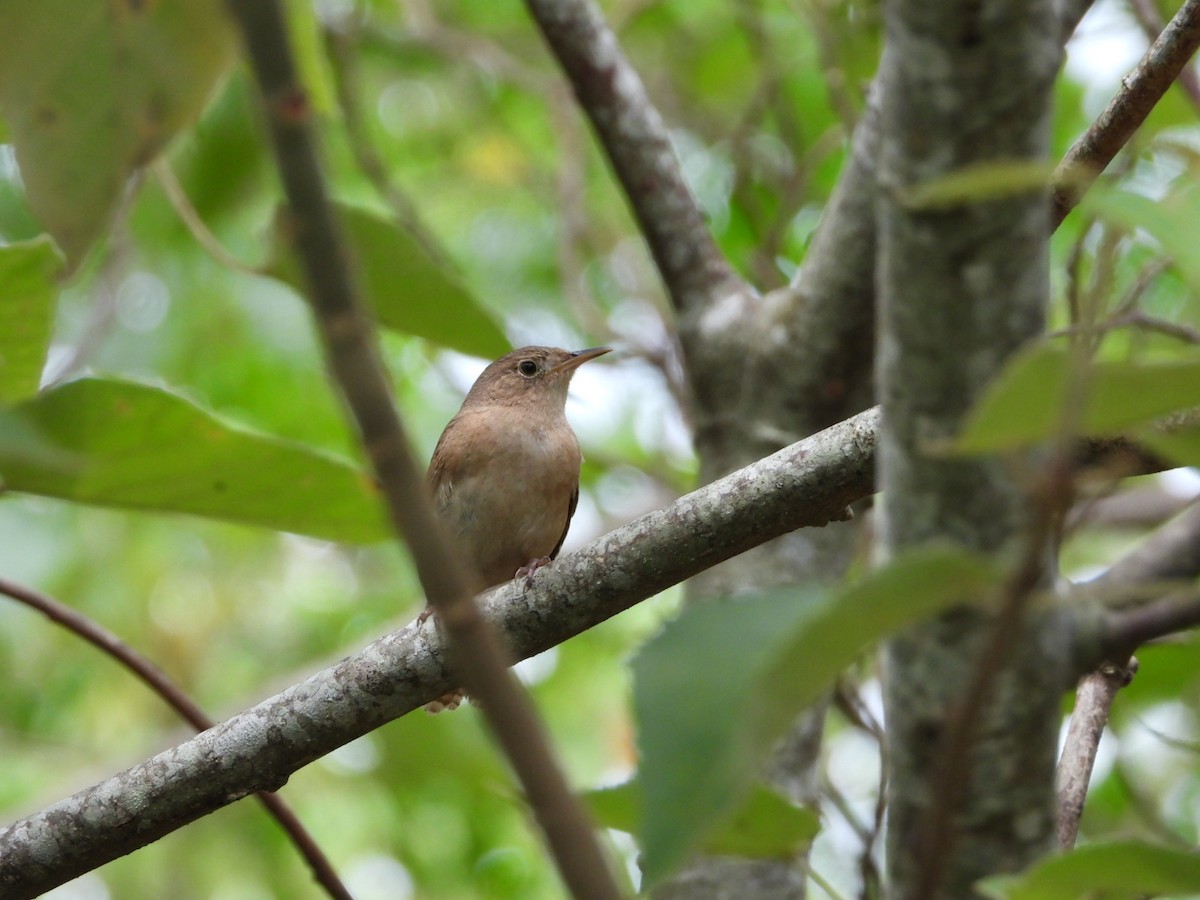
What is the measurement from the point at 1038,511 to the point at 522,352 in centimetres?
563

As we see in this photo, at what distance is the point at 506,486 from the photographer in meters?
5.64

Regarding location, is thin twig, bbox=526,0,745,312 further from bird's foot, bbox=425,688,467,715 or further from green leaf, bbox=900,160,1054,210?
green leaf, bbox=900,160,1054,210

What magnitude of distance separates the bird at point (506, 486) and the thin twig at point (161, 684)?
2.42m

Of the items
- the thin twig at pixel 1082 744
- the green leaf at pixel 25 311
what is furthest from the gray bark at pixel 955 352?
the green leaf at pixel 25 311

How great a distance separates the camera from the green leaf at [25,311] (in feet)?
8.25

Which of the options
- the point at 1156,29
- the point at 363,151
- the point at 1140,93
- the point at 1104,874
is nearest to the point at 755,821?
the point at 1104,874

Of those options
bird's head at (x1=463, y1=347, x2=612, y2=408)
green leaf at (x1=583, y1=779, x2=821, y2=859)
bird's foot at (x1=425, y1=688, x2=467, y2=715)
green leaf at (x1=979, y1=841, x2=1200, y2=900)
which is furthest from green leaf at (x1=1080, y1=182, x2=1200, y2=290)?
bird's head at (x1=463, y1=347, x2=612, y2=408)

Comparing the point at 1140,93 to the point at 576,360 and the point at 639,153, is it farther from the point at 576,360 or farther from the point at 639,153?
the point at 576,360

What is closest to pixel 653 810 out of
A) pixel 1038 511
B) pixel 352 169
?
pixel 1038 511

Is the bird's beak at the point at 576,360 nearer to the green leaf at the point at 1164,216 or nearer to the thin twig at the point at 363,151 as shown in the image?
the thin twig at the point at 363,151

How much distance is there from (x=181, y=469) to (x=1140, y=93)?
7.31 ft

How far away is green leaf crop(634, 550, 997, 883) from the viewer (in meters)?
1.12

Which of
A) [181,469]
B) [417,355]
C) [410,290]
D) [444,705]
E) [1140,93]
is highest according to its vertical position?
[417,355]

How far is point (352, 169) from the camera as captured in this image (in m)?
9.52
